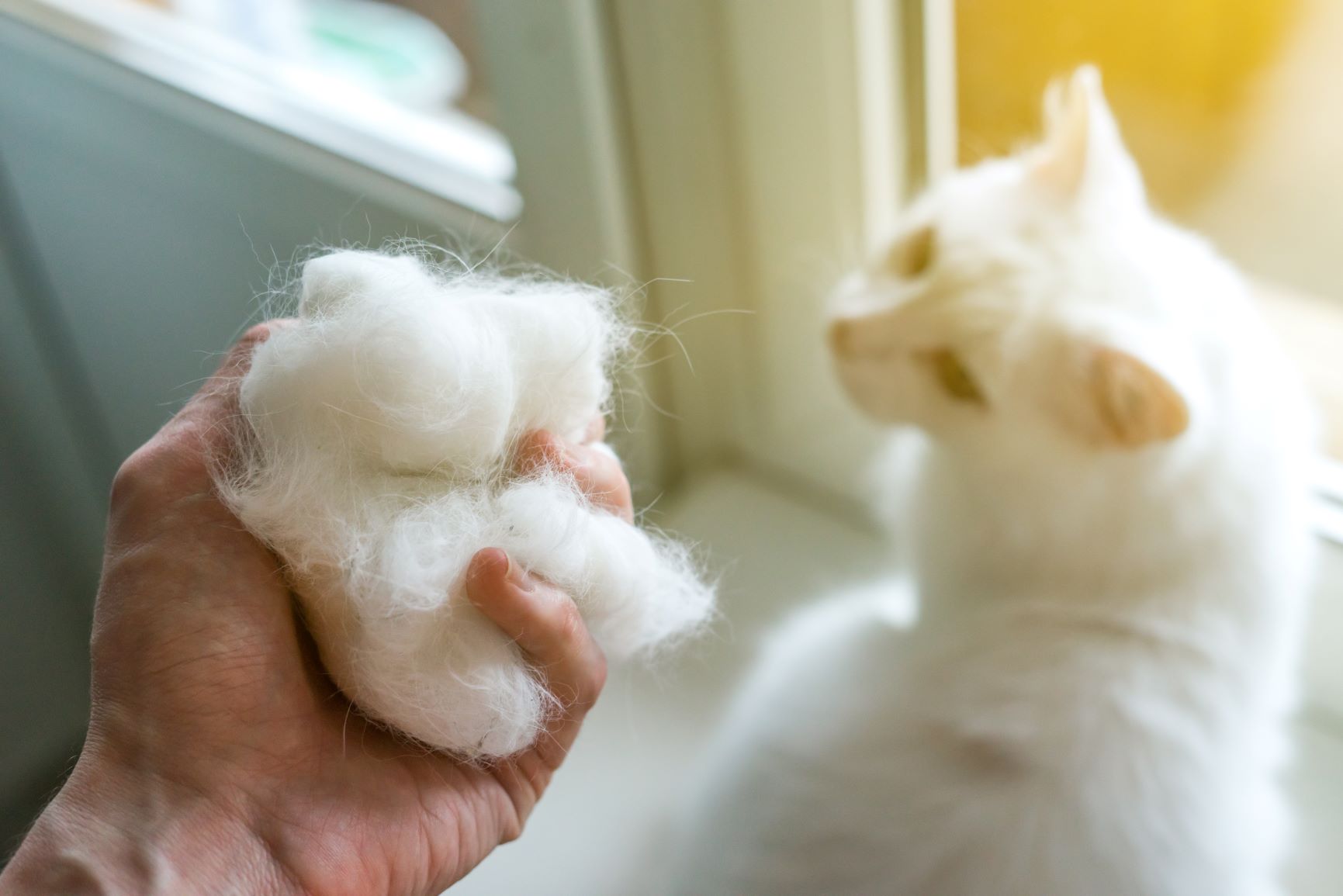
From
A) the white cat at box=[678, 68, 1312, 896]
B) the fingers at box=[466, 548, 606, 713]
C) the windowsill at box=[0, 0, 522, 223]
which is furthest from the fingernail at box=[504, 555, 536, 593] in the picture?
the windowsill at box=[0, 0, 522, 223]

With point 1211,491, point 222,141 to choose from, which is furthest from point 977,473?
point 222,141

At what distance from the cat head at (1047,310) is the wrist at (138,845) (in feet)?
1.33

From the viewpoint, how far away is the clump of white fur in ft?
1.25

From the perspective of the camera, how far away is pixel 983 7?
0.68 m

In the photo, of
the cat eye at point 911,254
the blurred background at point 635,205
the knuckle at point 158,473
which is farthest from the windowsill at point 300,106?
the knuckle at point 158,473

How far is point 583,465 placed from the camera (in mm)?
440

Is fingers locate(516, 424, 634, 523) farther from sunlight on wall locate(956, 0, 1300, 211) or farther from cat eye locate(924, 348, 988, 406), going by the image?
sunlight on wall locate(956, 0, 1300, 211)

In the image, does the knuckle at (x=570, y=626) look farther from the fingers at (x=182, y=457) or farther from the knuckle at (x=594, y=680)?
the fingers at (x=182, y=457)

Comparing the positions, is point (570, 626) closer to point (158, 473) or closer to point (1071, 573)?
point (158, 473)

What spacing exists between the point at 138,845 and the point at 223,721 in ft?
0.17

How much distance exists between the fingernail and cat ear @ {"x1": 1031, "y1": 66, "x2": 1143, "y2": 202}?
373 mm

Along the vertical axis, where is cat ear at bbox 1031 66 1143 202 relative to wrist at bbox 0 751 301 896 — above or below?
above

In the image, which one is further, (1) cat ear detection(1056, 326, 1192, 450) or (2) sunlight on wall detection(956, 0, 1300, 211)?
(2) sunlight on wall detection(956, 0, 1300, 211)

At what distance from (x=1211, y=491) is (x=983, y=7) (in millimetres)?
337
